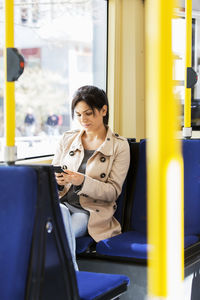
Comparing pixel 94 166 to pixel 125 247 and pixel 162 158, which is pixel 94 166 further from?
pixel 162 158

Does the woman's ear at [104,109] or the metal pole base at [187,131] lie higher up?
the woman's ear at [104,109]

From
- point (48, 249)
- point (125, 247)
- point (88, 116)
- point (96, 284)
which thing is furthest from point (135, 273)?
point (48, 249)

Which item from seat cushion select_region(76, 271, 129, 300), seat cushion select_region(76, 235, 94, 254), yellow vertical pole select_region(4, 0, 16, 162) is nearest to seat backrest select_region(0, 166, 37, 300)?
yellow vertical pole select_region(4, 0, 16, 162)

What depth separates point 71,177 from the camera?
2.65m

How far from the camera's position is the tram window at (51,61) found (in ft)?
11.0

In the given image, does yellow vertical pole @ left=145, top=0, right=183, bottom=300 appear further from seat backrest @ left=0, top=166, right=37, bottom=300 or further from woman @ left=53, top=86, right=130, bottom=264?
woman @ left=53, top=86, right=130, bottom=264

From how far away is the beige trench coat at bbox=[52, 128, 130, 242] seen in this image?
2795mm

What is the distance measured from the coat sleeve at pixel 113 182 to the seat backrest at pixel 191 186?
348 millimetres

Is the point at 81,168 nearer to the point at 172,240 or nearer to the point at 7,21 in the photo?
the point at 7,21

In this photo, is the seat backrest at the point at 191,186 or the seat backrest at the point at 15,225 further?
the seat backrest at the point at 191,186

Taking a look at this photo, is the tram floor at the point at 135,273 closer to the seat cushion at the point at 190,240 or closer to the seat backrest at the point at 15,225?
the seat cushion at the point at 190,240

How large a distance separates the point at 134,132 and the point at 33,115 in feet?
3.25

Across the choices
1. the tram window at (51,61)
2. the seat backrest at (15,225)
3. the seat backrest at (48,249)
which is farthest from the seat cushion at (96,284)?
the tram window at (51,61)

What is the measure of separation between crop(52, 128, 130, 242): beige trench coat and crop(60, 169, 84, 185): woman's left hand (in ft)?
0.14
